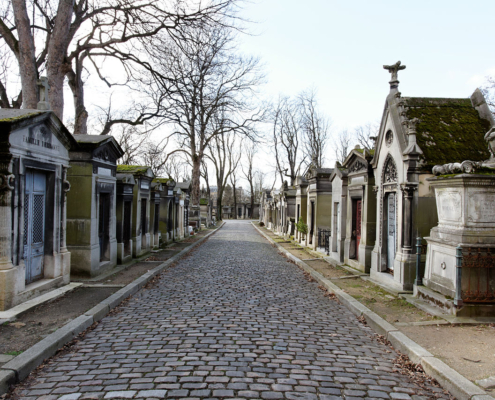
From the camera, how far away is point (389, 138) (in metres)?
8.98

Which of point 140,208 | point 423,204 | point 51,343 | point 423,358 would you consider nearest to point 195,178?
point 140,208

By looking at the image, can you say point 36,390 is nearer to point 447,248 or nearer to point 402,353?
point 402,353

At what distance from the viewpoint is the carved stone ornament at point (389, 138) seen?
29.0ft

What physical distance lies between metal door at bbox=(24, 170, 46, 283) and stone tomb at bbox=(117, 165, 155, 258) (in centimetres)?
583

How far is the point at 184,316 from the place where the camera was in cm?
608

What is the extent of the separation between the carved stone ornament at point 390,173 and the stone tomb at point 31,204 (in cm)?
700

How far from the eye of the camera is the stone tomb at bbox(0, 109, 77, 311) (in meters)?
5.80

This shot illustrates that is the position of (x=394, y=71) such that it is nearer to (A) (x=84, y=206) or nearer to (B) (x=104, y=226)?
(A) (x=84, y=206)

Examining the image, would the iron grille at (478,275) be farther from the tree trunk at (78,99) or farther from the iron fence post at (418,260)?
the tree trunk at (78,99)

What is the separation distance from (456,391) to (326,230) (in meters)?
12.7

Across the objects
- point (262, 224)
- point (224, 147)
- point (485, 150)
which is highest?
point (224, 147)

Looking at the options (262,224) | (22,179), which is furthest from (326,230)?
(262,224)

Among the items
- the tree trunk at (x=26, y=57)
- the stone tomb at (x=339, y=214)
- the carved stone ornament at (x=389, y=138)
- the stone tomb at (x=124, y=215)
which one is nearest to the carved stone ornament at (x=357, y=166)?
the stone tomb at (x=339, y=214)

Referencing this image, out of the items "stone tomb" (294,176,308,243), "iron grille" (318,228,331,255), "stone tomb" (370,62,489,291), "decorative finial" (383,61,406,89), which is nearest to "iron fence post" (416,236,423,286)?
"stone tomb" (370,62,489,291)
